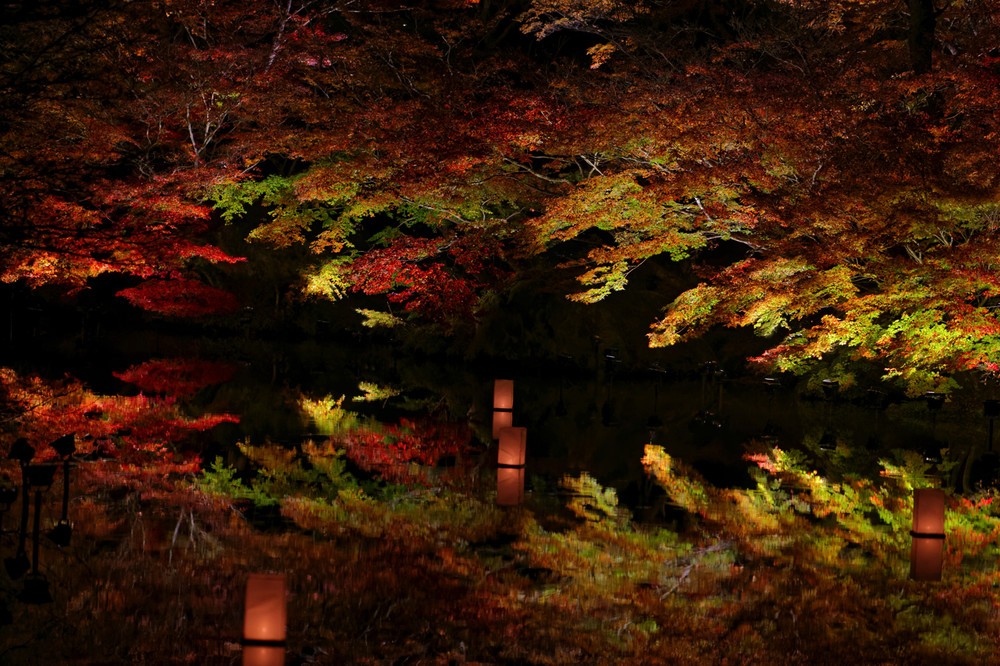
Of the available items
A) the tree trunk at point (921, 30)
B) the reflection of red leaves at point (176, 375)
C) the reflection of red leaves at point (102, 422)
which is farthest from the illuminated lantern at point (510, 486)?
the tree trunk at point (921, 30)

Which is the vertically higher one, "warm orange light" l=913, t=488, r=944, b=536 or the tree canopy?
the tree canopy

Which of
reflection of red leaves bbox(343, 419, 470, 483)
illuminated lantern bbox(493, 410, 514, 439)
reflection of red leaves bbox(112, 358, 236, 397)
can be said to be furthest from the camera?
reflection of red leaves bbox(112, 358, 236, 397)

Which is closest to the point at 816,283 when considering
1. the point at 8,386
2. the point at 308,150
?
the point at 308,150

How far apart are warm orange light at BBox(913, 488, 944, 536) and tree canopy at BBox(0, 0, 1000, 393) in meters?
4.96

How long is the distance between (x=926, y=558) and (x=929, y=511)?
0.48 meters

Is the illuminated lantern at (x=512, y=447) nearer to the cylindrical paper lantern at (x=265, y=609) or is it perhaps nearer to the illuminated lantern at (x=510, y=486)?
the illuminated lantern at (x=510, y=486)

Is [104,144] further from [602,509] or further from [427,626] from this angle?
[427,626]

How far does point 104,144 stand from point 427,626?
47.6ft

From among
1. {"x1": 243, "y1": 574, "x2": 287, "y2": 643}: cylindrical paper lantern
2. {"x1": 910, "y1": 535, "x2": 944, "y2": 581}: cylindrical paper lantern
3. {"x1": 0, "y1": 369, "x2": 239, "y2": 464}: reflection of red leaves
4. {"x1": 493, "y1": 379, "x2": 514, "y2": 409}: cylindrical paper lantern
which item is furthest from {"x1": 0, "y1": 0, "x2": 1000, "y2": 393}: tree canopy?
{"x1": 910, "y1": 535, "x2": 944, "y2": 581}: cylindrical paper lantern

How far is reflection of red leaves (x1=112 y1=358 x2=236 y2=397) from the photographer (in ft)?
56.2

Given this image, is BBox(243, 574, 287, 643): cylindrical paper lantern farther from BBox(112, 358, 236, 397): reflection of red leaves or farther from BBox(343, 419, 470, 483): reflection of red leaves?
BBox(112, 358, 236, 397): reflection of red leaves

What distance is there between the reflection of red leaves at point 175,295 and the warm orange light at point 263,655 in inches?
737

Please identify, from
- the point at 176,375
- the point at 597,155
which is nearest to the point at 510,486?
the point at 597,155

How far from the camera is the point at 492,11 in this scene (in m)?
27.4
